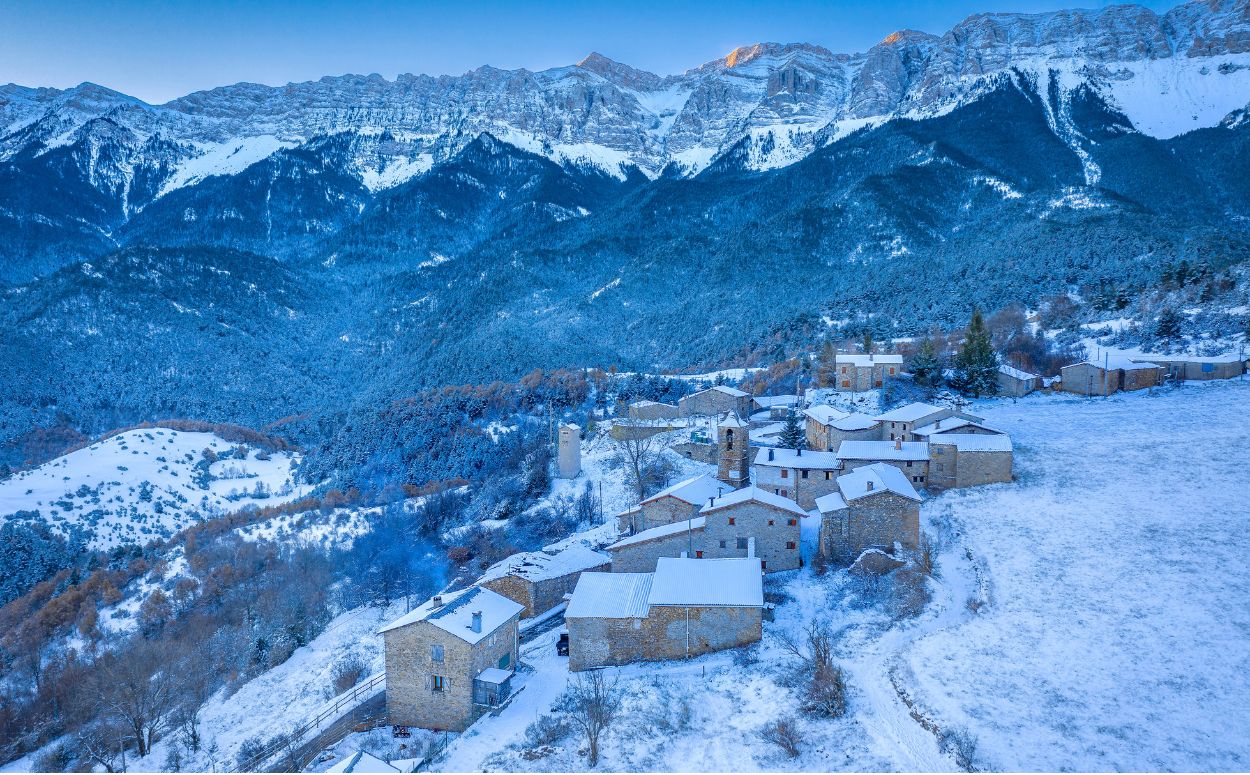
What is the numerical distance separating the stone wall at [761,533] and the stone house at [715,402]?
25.9 metres

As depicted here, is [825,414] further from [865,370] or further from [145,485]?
[145,485]

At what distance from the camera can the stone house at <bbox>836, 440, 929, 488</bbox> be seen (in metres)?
37.1

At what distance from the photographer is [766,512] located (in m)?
32.3

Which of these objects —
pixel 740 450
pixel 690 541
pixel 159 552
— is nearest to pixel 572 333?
pixel 159 552

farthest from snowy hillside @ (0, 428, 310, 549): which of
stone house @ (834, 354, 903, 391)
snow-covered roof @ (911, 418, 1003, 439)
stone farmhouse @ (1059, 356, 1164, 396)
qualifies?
stone farmhouse @ (1059, 356, 1164, 396)

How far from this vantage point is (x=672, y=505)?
36.9m

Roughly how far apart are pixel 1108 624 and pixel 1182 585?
4.08m

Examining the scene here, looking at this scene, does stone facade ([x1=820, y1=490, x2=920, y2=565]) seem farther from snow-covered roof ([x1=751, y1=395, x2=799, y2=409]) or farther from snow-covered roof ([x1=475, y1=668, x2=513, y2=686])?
snow-covered roof ([x1=751, y1=395, x2=799, y2=409])

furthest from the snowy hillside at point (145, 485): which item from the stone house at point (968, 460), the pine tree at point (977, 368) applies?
the stone house at point (968, 460)

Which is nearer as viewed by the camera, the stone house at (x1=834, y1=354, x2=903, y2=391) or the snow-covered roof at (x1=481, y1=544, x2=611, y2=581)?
the snow-covered roof at (x1=481, y1=544, x2=611, y2=581)

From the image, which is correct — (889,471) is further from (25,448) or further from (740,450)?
(25,448)

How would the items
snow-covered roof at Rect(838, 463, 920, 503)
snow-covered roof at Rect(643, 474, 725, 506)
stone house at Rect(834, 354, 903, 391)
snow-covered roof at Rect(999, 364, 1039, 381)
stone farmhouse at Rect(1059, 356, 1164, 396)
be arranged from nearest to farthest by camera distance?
1. snow-covered roof at Rect(838, 463, 920, 503)
2. snow-covered roof at Rect(643, 474, 725, 506)
3. stone farmhouse at Rect(1059, 356, 1164, 396)
4. snow-covered roof at Rect(999, 364, 1039, 381)
5. stone house at Rect(834, 354, 903, 391)

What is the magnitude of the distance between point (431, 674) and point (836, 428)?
2603cm

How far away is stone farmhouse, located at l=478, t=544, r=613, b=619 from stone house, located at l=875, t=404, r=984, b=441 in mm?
18456
